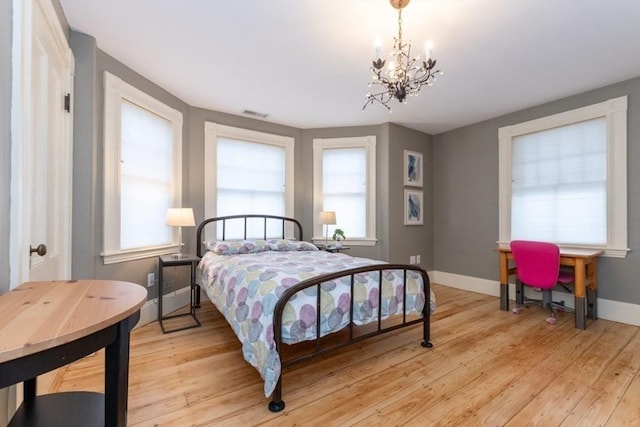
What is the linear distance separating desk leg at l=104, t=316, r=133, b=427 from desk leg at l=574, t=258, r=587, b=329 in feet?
12.3

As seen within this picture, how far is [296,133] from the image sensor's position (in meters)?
4.60

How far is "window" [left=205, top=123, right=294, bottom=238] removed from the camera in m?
3.86

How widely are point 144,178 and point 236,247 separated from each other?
3.84 feet

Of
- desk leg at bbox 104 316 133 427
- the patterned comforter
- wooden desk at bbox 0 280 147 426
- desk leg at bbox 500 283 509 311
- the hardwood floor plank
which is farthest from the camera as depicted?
desk leg at bbox 500 283 509 311

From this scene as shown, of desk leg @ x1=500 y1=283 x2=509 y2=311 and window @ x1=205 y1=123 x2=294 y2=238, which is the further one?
window @ x1=205 y1=123 x2=294 y2=238

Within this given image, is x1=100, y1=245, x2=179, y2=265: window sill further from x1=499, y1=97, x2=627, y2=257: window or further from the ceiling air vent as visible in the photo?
x1=499, y1=97, x2=627, y2=257: window

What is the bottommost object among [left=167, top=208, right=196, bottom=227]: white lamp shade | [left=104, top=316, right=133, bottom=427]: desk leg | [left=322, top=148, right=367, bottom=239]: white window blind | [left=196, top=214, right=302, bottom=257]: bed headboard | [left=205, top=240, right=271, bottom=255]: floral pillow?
[left=104, top=316, right=133, bottom=427]: desk leg

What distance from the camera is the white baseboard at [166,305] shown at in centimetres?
297

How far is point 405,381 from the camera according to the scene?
6.50 ft

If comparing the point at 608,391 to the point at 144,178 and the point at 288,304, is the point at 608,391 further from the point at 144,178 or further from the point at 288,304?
the point at 144,178

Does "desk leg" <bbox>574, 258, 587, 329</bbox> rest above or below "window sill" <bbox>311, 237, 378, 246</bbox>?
below

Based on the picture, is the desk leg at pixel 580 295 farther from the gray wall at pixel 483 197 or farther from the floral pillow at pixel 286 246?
the floral pillow at pixel 286 246

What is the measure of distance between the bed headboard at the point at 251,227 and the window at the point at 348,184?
40cm

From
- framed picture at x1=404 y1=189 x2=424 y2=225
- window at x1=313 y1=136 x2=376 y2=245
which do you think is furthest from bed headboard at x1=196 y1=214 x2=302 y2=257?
framed picture at x1=404 y1=189 x2=424 y2=225
